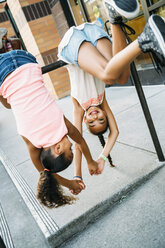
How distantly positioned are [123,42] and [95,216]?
4.72 ft

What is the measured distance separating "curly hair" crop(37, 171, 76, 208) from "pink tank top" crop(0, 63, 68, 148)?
0.75 feet

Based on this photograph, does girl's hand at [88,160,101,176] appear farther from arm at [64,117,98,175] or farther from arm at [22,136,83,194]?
arm at [22,136,83,194]

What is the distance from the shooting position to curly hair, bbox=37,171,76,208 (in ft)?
5.50

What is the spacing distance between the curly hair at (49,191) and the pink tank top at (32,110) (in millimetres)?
228

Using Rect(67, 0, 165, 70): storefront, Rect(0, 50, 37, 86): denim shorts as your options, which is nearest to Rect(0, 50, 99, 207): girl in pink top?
Rect(0, 50, 37, 86): denim shorts

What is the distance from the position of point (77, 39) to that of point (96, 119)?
727 mm

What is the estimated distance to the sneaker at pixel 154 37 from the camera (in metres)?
1.28

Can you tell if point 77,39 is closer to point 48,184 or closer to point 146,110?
point 146,110

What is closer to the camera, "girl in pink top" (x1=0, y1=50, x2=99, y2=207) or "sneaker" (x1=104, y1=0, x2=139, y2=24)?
"sneaker" (x1=104, y1=0, x2=139, y2=24)

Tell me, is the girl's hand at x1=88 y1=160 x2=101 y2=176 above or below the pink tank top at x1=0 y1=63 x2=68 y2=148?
below

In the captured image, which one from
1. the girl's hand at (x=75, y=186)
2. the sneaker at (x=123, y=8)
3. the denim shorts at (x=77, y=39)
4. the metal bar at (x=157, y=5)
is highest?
the metal bar at (x=157, y=5)

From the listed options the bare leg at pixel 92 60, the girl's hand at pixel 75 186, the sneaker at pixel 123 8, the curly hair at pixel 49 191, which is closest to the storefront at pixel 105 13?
the bare leg at pixel 92 60

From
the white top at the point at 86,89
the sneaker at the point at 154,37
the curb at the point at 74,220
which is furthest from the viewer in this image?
the white top at the point at 86,89

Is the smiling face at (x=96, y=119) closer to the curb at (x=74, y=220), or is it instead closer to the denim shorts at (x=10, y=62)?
the curb at (x=74, y=220)
